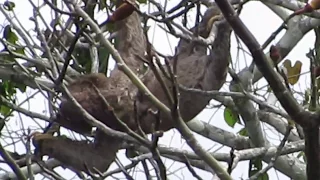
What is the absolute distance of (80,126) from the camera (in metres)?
1.72

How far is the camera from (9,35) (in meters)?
2.64

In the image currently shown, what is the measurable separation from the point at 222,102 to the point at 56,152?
112cm

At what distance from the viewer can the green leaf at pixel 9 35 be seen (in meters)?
2.62

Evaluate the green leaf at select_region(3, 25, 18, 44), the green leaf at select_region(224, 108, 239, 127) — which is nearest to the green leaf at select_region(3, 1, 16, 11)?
the green leaf at select_region(3, 25, 18, 44)

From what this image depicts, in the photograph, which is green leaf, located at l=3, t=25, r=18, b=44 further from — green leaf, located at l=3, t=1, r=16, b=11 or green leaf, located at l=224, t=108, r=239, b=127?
green leaf, located at l=224, t=108, r=239, b=127

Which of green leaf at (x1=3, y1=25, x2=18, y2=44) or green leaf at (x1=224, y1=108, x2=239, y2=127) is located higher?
green leaf at (x1=3, y1=25, x2=18, y2=44)

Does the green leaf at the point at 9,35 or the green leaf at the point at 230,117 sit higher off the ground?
the green leaf at the point at 9,35

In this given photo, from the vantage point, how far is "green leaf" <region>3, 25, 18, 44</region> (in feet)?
8.59

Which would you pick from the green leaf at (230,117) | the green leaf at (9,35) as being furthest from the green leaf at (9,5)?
the green leaf at (230,117)

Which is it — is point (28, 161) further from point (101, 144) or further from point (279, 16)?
point (279, 16)

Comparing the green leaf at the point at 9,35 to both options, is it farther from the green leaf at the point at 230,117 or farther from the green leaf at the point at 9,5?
the green leaf at the point at 230,117

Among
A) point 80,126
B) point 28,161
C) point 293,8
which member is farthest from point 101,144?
point 293,8

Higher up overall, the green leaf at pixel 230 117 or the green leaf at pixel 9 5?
Answer: the green leaf at pixel 9 5

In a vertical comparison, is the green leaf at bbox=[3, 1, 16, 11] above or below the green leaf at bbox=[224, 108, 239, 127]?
above
